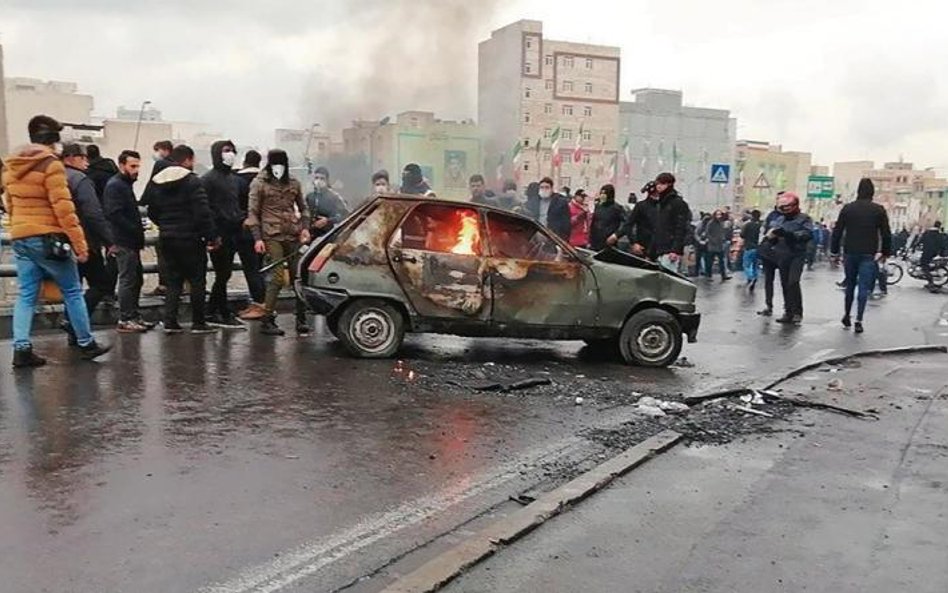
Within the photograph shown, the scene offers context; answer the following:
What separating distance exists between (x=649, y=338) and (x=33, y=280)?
547 cm

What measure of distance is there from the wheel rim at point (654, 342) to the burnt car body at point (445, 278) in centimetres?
45

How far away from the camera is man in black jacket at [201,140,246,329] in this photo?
354 inches

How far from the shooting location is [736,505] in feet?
14.1

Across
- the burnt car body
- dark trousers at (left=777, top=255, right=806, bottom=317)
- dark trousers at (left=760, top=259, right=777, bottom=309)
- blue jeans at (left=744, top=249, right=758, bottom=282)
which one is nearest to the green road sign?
blue jeans at (left=744, top=249, right=758, bottom=282)

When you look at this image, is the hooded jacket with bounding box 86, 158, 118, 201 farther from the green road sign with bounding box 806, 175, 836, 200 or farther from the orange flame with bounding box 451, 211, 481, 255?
the green road sign with bounding box 806, 175, 836, 200

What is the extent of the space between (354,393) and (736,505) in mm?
3091

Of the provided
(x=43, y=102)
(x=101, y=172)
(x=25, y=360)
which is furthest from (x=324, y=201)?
(x=43, y=102)

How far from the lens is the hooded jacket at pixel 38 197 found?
6.50 m

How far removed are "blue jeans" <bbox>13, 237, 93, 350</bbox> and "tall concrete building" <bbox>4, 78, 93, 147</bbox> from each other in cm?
3359

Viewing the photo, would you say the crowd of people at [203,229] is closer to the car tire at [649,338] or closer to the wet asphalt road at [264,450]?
the wet asphalt road at [264,450]

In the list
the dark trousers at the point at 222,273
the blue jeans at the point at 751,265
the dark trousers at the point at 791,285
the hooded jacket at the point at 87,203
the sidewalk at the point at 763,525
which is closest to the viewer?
the sidewalk at the point at 763,525

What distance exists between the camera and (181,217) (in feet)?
26.7

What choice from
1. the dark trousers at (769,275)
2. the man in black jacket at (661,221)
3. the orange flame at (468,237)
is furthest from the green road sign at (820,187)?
the orange flame at (468,237)

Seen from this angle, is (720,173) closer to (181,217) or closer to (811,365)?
(811,365)
